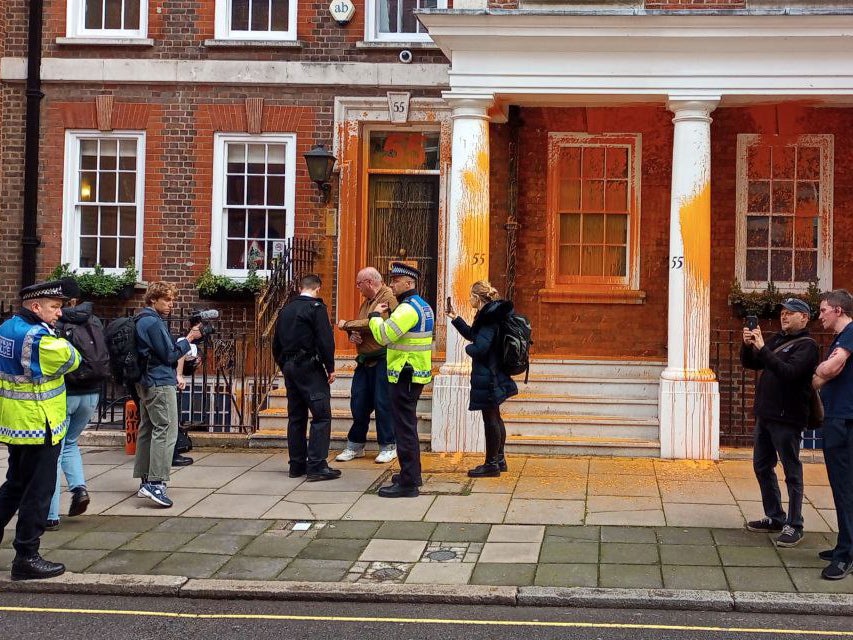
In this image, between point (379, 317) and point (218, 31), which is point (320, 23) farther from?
point (379, 317)

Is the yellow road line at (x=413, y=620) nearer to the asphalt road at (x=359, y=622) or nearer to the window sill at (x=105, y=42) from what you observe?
the asphalt road at (x=359, y=622)

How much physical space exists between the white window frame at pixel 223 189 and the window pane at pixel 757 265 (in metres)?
5.73

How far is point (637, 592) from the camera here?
6.10 m

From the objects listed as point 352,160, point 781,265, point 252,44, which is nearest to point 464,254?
point 352,160

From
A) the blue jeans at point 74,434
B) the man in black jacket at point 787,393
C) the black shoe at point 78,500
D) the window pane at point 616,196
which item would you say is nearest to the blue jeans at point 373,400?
the blue jeans at point 74,434

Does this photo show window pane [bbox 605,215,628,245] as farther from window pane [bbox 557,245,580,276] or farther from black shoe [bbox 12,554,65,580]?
black shoe [bbox 12,554,65,580]

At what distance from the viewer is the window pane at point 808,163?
40.6ft

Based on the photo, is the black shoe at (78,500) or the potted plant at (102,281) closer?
the black shoe at (78,500)

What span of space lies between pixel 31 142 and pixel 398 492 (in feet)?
25.0

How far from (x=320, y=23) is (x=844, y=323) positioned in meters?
8.39

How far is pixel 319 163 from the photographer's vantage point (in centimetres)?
1236

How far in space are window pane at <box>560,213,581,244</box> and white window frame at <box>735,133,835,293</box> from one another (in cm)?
192

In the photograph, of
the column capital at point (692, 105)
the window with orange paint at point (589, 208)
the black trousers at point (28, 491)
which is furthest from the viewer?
the window with orange paint at point (589, 208)

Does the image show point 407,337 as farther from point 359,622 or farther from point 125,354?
point 359,622
